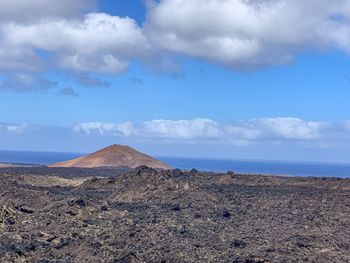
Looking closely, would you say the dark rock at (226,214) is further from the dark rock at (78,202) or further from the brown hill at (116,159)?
the brown hill at (116,159)

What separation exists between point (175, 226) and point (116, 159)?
67083mm

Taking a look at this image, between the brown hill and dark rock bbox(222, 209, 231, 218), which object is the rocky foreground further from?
the brown hill

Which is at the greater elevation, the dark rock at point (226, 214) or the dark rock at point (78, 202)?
the dark rock at point (78, 202)

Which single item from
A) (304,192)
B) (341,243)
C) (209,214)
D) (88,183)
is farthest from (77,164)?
(341,243)

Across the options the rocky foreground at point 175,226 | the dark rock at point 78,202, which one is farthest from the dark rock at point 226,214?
the dark rock at point 78,202

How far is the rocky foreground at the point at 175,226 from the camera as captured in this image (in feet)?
60.2

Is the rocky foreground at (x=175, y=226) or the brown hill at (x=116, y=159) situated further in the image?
the brown hill at (x=116, y=159)

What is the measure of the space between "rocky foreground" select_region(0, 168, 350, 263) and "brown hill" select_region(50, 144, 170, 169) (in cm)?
5071

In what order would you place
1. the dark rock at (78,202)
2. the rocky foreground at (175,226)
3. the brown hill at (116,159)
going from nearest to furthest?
1. the rocky foreground at (175,226)
2. the dark rock at (78,202)
3. the brown hill at (116,159)

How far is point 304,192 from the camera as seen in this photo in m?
37.5

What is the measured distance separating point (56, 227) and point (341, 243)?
30.0 ft

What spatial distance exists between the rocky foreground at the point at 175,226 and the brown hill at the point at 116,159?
166 feet

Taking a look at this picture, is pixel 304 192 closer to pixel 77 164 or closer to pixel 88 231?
pixel 88 231

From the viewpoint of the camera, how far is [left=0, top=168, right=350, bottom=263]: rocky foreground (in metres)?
18.4
